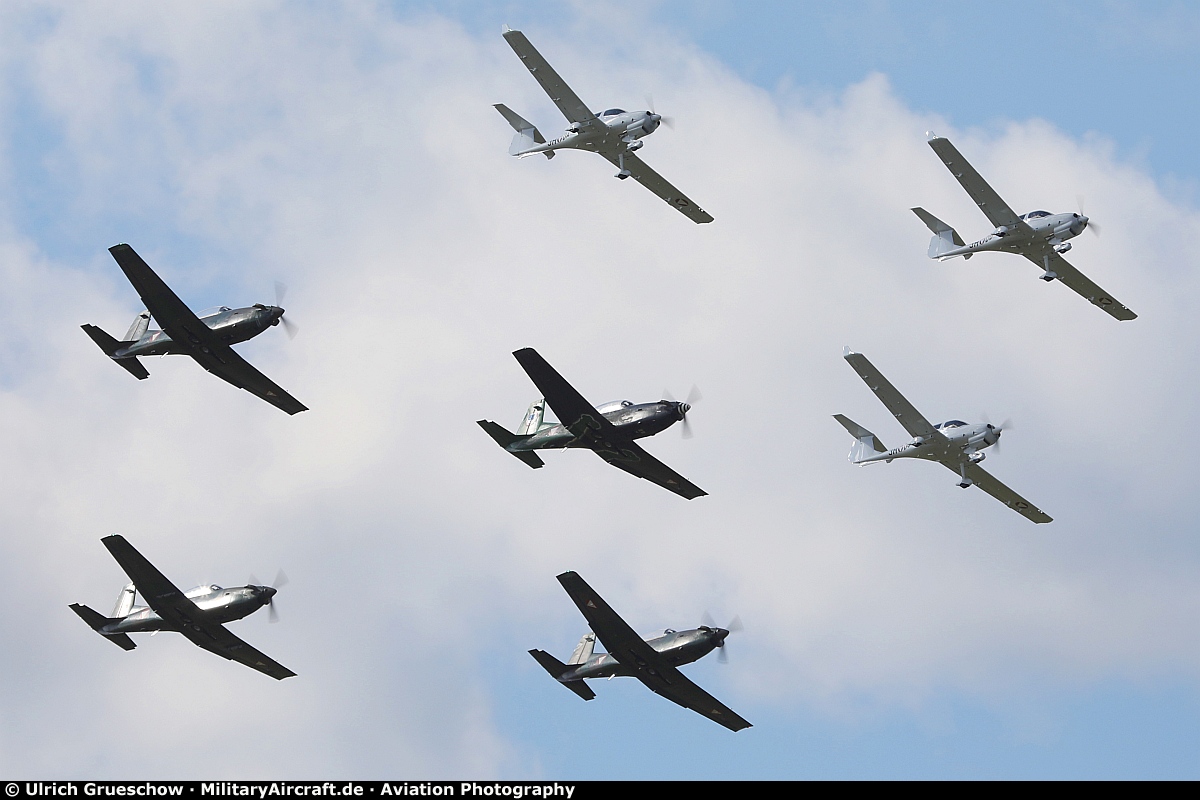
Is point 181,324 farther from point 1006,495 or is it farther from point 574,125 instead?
point 1006,495

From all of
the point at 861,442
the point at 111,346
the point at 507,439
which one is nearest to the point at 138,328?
the point at 111,346

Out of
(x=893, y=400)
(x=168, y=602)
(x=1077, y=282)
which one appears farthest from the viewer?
(x=1077, y=282)

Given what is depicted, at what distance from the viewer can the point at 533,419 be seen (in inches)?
2862

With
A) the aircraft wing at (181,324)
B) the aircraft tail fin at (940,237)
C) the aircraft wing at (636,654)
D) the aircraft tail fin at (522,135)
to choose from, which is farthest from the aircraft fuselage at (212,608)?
the aircraft tail fin at (940,237)

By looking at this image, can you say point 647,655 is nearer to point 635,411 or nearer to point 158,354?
point 635,411

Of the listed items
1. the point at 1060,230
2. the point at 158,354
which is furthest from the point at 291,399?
A: the point at 1060,230

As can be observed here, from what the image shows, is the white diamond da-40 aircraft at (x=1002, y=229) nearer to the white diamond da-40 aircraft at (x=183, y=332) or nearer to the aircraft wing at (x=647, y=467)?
the aircraft wing at (x=647, y=467)

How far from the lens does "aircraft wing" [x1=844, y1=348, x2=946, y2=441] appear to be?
7625 cm

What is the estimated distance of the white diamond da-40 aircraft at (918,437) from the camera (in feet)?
246

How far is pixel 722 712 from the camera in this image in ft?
246

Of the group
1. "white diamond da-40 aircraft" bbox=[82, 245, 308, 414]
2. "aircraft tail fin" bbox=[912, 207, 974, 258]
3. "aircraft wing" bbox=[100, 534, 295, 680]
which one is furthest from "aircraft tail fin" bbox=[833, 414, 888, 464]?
"aircraft wing" bbox=[100, 534, 295, 680]

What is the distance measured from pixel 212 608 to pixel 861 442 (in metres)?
30.1

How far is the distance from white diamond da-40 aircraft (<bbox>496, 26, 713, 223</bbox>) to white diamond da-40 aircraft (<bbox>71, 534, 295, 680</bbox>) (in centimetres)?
2320

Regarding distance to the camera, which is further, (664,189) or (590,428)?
(664,189)
